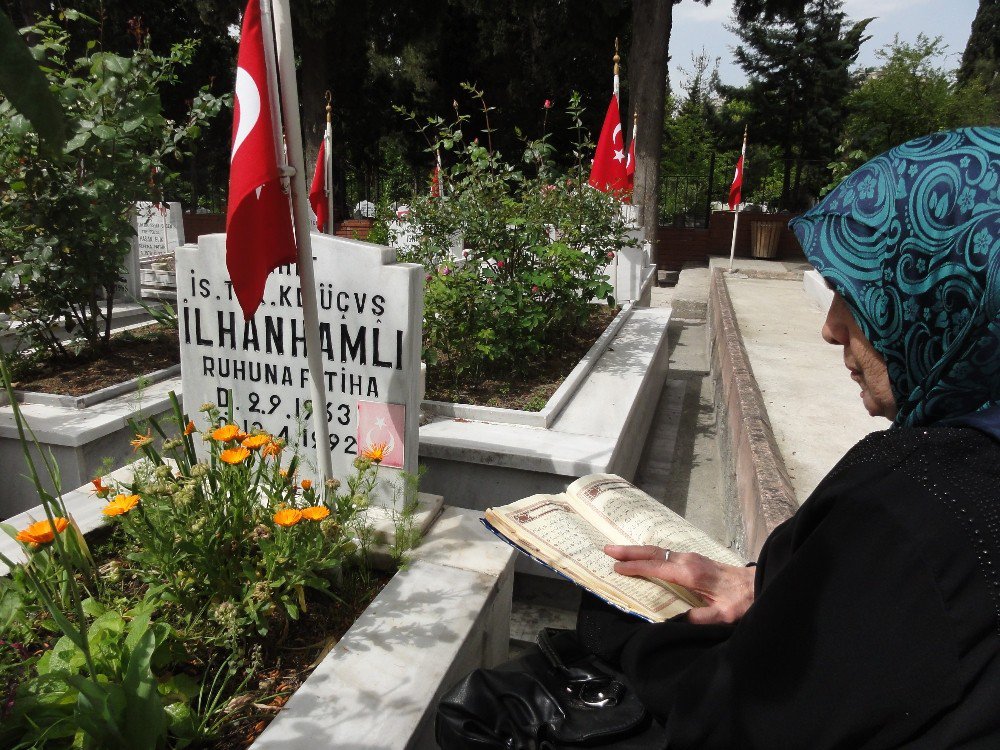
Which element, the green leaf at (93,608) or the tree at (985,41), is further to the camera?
the tree at (985,41)

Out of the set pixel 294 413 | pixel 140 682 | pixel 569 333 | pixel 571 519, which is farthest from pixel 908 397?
pixel 569 333

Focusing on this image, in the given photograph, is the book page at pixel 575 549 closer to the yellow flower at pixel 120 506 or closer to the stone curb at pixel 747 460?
the yellow flower at pixel 120 506

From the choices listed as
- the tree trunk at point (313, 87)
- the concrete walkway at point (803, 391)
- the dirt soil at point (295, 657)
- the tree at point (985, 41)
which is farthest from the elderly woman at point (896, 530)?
the tree at point (985, 41)

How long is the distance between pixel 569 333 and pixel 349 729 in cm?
394

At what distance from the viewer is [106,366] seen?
14.4ft

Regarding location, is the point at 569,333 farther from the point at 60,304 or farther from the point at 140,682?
the point at 140,682

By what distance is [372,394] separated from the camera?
2.59 metres

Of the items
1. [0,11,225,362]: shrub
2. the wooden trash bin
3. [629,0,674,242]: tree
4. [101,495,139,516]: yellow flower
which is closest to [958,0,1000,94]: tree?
the wooden trash bin

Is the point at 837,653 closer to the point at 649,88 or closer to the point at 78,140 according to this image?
the point at 78,140

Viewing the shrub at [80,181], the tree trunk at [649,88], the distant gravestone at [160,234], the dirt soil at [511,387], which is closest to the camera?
the shrub at [80,181]

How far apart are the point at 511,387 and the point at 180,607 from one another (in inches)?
105

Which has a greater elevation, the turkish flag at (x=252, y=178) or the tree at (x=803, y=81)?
the tree at (x=803, y=81)

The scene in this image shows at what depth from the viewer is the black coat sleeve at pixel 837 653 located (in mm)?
938

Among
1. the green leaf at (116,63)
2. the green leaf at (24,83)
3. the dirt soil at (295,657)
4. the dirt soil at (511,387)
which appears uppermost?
the green leaf at (116,63)
